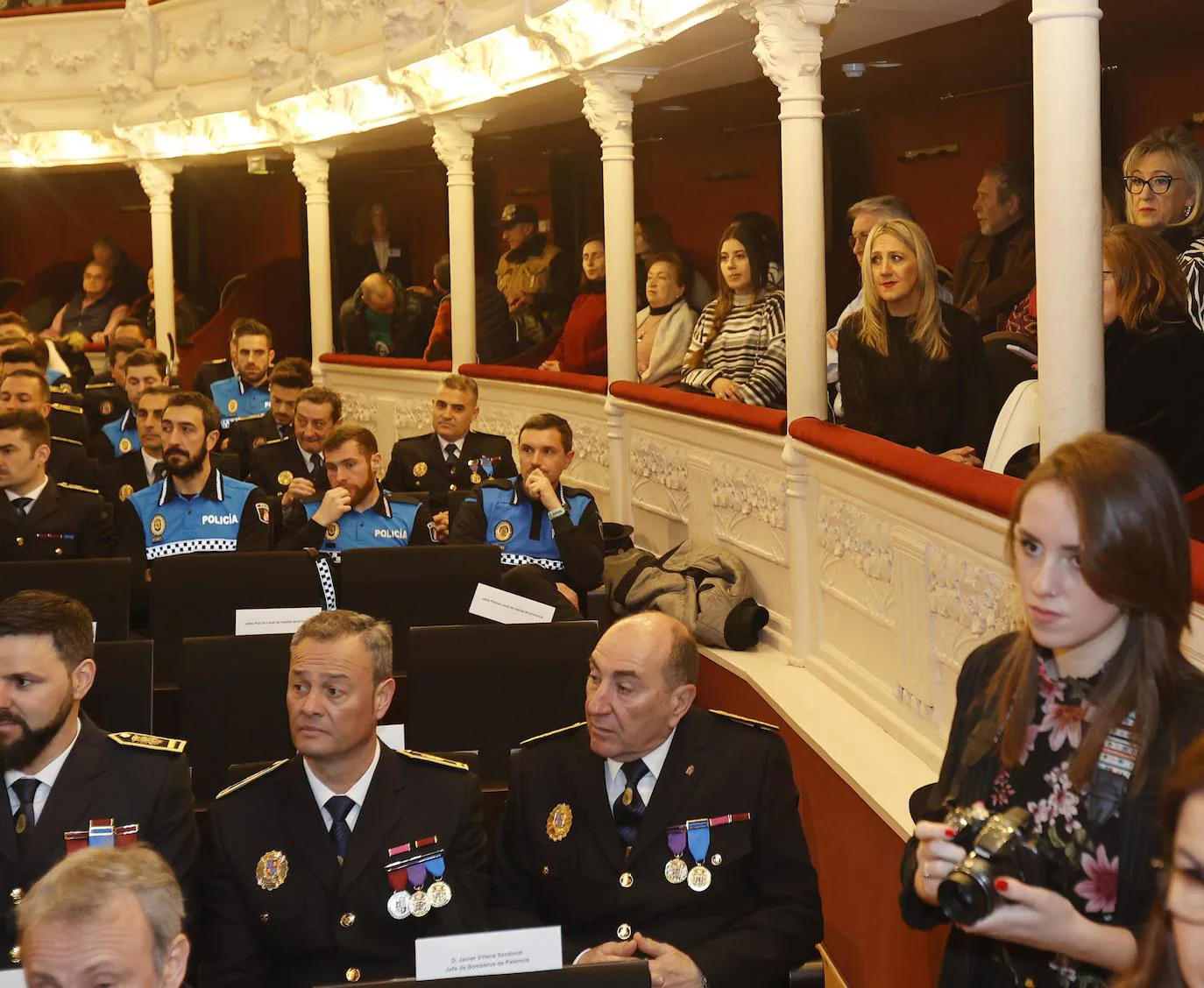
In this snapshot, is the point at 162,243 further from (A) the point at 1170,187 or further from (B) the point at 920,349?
(A) the point at 1170,187

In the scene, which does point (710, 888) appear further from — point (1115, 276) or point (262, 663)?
point (1115, 276)

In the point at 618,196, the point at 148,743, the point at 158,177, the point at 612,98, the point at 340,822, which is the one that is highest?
the point at 158,177

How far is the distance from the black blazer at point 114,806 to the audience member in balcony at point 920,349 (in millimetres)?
2379

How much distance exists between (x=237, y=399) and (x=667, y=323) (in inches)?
114

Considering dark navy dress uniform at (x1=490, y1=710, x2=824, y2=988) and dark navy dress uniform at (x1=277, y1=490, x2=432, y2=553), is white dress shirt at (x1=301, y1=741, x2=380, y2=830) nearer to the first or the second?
dark navy dress uniform at (x1=490, y1=710, x2=824, y2=988)

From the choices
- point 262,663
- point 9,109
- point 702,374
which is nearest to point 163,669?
point 262,663

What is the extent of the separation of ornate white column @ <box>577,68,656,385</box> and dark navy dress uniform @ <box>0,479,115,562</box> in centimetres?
253

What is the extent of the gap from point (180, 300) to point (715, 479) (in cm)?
994

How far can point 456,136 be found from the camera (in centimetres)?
988

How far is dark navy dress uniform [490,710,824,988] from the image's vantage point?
3.12 metres

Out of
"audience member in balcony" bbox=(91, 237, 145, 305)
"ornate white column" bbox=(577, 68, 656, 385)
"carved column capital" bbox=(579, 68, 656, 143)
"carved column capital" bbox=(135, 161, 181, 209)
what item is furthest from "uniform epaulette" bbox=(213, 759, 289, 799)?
"audience member in balcony" bbox=(91, 237, 145, 305)

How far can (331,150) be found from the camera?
11.9 meters

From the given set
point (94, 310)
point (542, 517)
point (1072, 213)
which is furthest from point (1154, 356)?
point (94, 310)

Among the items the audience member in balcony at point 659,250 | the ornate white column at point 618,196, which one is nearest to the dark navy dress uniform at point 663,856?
the ornate white column at point 618,196
